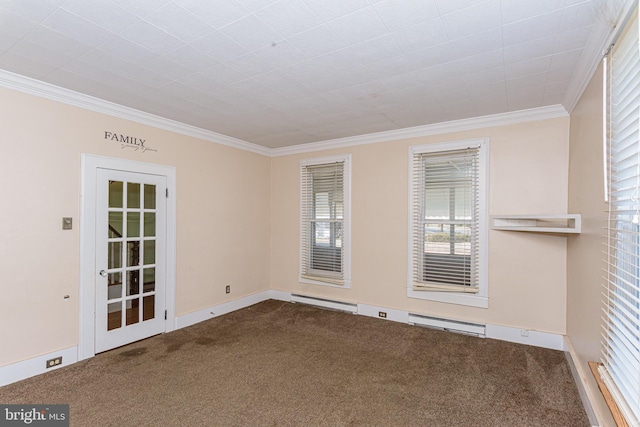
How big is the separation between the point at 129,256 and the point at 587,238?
4.45 metres

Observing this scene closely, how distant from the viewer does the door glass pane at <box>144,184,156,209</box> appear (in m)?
3.73

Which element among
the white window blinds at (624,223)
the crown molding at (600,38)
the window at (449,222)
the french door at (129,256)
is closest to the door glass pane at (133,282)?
the french door at (129,256)

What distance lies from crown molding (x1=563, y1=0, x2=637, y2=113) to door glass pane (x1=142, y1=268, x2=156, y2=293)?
179 inches

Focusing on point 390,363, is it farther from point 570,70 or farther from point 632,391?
point 570,70

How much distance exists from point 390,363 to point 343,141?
3.11 meters

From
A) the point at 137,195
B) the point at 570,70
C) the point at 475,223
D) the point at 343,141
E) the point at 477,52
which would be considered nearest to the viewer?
the point at 477,52

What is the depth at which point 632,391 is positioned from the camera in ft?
4.82

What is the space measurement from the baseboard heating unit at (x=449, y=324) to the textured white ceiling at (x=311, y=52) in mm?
2548

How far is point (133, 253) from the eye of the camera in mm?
3617

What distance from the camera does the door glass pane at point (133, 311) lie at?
3.56m

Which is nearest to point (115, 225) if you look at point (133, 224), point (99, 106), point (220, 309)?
point (133, 224)

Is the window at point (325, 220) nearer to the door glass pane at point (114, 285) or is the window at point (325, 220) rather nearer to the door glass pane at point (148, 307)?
the door glass pane at point (148, 307)

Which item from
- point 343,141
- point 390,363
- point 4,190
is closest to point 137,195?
point 4,190

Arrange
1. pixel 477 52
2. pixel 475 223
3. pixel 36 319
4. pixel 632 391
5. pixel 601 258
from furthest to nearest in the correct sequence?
pixel 475 223 → pixel 36 319 → pixel 477 52 → pixel 601 258 → pixel 632 391
